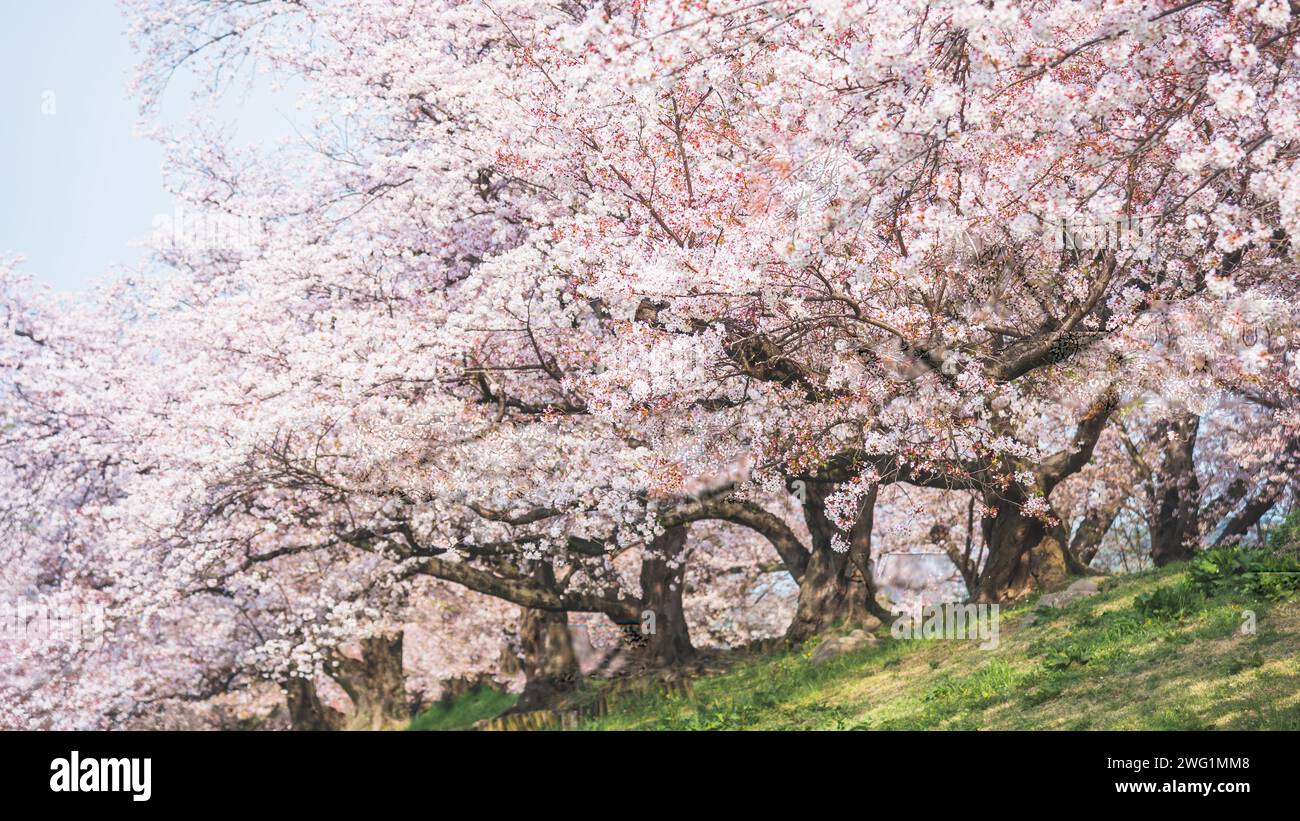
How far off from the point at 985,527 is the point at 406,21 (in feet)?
40.9

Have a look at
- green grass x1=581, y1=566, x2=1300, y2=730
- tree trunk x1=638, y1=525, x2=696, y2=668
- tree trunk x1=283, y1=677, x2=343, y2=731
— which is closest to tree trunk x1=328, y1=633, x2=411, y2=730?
tree trunk x1=283, y1=677, x2=343, y2=731

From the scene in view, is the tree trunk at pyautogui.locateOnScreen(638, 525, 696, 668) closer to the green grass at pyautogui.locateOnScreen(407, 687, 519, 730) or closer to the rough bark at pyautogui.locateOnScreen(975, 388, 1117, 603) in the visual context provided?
the rough bark at pyautogui.locateOnScreen(975, 388, 1117, 603)

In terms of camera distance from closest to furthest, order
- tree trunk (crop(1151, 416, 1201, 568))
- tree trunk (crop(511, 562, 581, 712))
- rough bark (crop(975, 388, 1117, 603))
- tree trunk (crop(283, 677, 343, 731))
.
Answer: rough bark (crop(975, 388, 1117, 603))
tree trunk (crop(1151, 416, 1201, 568))
tree trunk (crop(511, 562, 581, 712))
tree trunk (crop(283, 677, 343, 731))

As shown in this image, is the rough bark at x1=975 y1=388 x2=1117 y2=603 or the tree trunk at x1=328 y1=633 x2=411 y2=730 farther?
the tree trunk at x1=328 y1=633 x2=411 y2=730

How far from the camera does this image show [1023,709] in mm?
11234

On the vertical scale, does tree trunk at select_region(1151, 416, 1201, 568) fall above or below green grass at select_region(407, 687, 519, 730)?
above

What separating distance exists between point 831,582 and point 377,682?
1320 centimetres

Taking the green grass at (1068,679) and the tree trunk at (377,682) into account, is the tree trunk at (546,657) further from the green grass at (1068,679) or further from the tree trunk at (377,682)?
the green grass at (1068,679)

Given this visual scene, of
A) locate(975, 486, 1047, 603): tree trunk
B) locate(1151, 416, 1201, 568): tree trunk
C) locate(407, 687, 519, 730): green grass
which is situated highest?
locate(1151, 416, 1201, 568): tree trunk

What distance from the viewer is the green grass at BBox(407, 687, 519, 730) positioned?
29.7 m

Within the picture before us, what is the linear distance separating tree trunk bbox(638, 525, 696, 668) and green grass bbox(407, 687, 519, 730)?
8634 millimetres
